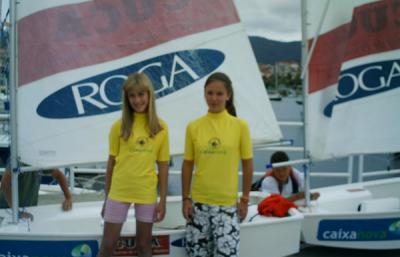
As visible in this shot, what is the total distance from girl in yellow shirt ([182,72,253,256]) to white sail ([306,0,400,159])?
1186 mm

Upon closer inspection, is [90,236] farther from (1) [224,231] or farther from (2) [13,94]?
(2) [13,94]

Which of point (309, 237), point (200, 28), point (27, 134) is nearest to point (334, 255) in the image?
point (309, 237)

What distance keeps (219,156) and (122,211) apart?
60 centimetres

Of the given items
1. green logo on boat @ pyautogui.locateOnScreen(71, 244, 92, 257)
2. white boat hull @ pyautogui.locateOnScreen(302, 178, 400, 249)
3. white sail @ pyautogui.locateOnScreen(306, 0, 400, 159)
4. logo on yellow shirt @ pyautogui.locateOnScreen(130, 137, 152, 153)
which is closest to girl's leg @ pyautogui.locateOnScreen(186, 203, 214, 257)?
logo on yellow shirt @ pyautogui.locateOnScreen(130, 137, 152, 153)

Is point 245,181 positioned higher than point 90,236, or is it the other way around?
point 245,181

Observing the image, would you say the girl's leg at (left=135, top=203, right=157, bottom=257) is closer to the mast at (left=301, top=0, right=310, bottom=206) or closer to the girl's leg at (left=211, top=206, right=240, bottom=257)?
the girl's leg at (left=211, top=206, right=240, bottom=257)

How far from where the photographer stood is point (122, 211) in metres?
A: 3.08

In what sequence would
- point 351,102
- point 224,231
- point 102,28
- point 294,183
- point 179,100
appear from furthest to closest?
point 294,183
point 351,102
point 179,100
point 102,28
point 224,231

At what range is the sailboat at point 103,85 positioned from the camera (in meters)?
3.32

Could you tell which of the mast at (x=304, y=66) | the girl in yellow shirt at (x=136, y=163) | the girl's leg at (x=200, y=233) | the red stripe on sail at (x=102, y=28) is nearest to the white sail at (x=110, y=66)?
the red stripe on sail at (x=102, y=28)

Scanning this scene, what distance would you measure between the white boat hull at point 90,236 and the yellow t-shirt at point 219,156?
378 millimetres

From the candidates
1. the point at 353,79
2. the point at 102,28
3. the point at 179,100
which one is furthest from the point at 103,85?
the point at 353,79

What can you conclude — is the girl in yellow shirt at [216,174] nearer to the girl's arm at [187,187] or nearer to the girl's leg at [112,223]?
the girl's arm at [187,187]

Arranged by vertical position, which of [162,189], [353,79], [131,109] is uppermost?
[353,79]
